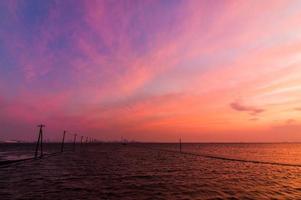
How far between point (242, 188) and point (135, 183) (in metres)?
14.6

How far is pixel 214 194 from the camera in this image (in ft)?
100

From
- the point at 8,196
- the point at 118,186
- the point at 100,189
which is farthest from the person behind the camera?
the point at 118,186

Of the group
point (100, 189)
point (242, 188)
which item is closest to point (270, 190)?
point (242, 188)

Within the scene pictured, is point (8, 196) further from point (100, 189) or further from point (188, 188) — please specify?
point (188, 188)

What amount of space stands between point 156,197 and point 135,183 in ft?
32.3

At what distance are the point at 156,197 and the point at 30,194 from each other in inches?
546

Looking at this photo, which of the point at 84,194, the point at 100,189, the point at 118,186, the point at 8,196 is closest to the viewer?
the point at 8,196

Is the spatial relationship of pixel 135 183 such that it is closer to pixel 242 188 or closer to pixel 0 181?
pixel 242 188

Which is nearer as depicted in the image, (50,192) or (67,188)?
(50,192)

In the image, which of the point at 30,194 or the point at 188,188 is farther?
the point at 188,188

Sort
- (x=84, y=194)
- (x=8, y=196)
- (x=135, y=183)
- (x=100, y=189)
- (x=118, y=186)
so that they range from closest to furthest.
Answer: (x=8, y=196) < (x=84, y=194) < (x=100, y=189) < (x=118, y=186) < (x=135, y=183)

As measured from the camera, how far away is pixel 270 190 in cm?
3325

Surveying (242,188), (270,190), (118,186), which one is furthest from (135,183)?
(270,190)

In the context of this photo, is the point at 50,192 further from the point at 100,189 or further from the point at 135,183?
the point at 135,183
